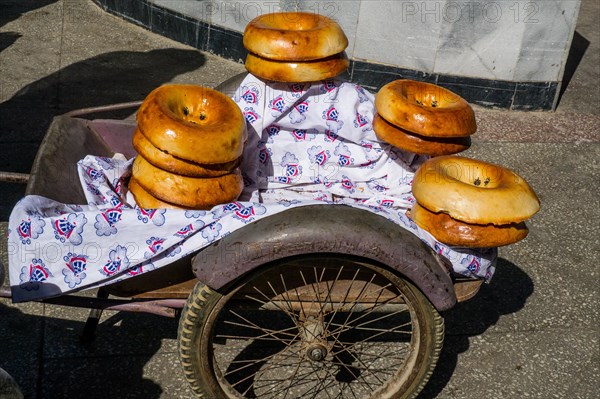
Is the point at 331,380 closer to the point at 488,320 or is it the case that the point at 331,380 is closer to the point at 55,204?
the point at 488,320

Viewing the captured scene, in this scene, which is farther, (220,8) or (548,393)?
(220,8)

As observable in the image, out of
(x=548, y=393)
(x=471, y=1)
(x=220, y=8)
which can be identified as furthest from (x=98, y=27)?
(x=548, y=393)

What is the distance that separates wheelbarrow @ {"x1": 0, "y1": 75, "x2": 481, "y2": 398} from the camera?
117 inches

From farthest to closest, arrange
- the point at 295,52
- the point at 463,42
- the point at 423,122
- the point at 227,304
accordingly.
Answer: the point at 463,42, the point at 295,52, the point at 423,122, the point at 227,304

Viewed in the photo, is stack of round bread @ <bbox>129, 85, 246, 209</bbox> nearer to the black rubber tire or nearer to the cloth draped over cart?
the cloth draped over cart

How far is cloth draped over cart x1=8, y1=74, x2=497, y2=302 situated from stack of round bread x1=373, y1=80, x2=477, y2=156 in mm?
329

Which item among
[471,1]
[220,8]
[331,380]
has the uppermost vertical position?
[471,1]

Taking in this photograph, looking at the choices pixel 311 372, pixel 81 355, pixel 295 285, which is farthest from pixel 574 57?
pixel 81 355

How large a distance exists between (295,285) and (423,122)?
88 cm

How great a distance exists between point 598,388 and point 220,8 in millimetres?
4604

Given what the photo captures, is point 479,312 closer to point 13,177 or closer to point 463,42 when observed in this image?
→ point 13,177

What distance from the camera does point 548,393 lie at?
3.88 metres

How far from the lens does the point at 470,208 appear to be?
303cm

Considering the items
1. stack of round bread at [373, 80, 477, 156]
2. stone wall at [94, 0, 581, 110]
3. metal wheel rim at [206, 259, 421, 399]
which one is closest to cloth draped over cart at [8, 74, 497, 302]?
stack of round bread at [373, 80, 477, 156]
